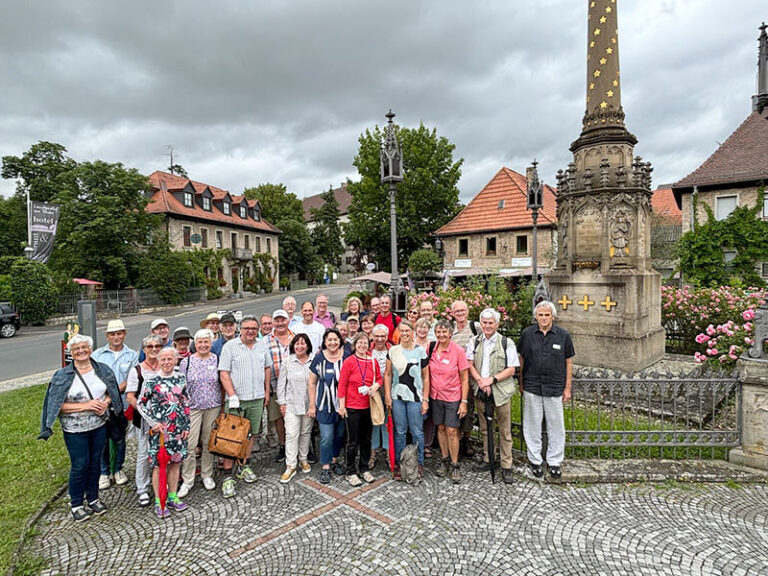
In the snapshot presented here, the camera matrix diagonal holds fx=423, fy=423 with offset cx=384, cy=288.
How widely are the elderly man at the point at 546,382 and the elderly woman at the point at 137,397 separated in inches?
162

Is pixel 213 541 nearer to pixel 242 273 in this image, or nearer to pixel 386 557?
pixel 386 557

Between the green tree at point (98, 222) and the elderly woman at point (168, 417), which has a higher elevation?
the green tree at point (98, 222)

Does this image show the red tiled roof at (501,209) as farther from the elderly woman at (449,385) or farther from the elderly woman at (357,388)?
the elderly woman at (357,388)

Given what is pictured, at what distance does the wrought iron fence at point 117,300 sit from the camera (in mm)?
25469

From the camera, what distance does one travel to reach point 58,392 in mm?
4148

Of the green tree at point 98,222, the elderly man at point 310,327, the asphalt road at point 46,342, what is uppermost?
the green tree at point 98,222

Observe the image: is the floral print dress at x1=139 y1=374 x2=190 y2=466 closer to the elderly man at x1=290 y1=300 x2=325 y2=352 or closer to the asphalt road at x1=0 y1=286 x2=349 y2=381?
the elderly man at x1=290 y1=300 x2=325 y2=352

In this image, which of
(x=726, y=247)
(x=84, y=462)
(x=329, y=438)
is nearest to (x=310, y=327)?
(x=329, y=438)

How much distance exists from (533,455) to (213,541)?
11.5 feet

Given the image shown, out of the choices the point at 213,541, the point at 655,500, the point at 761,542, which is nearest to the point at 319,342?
the point at 213,541

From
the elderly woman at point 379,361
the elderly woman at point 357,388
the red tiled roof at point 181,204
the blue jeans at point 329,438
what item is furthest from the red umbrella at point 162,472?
the red tiled roof at point 181,204

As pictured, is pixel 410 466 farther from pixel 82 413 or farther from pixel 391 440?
pixel 82 413

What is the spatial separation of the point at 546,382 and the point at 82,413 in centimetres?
488

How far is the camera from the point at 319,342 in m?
6.29
